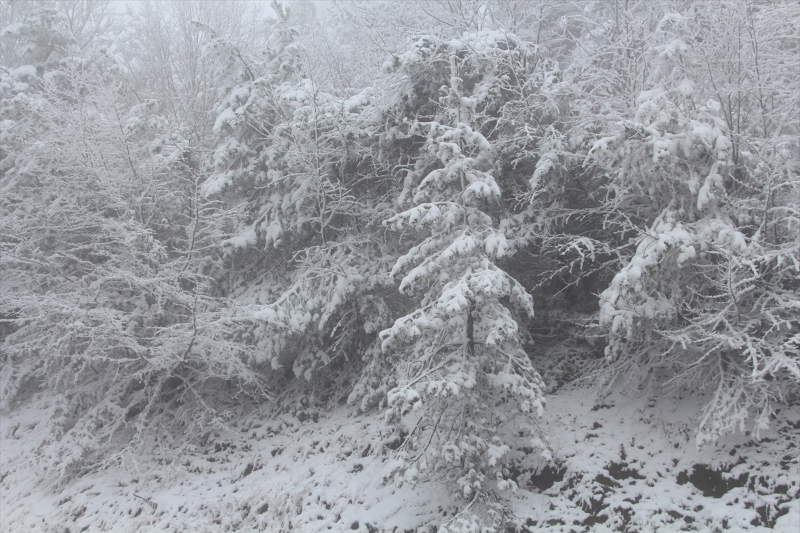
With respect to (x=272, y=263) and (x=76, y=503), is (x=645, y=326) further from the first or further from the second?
(x=76, y=503)

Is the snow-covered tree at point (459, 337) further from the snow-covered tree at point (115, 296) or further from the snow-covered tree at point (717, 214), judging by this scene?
the snow-covered tree at point (115, 296)

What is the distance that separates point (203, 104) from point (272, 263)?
7.20 metres

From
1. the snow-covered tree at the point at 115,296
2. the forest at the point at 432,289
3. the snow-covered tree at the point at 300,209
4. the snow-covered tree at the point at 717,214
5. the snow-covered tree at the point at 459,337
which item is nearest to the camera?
the snow-covered tree at the point at 717,214

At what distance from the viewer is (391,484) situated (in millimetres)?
7316

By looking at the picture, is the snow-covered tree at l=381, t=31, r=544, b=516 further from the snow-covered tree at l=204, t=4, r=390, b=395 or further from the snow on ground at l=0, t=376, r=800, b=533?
the snow-covered tree at l=204, t=4, r=390, b=395

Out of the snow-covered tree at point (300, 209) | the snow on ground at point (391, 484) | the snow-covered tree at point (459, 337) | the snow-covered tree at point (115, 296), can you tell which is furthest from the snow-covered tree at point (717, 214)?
the snow-covered tree at point (115, 296)

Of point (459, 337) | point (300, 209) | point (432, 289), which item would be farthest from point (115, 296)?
point (459, 337)

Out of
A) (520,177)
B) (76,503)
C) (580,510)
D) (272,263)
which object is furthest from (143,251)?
(580,510)

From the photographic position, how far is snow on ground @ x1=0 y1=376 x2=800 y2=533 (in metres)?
5.78

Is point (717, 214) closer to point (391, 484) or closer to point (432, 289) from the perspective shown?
point (432, 289)

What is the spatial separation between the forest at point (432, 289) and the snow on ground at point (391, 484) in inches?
1.5

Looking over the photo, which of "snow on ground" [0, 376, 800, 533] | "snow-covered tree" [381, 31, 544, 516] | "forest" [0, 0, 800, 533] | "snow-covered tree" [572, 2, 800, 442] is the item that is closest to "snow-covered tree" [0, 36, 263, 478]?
"forest" [0, 0, 800, 533]

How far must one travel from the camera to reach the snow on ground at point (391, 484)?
5781mm

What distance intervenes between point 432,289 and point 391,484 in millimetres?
3004
